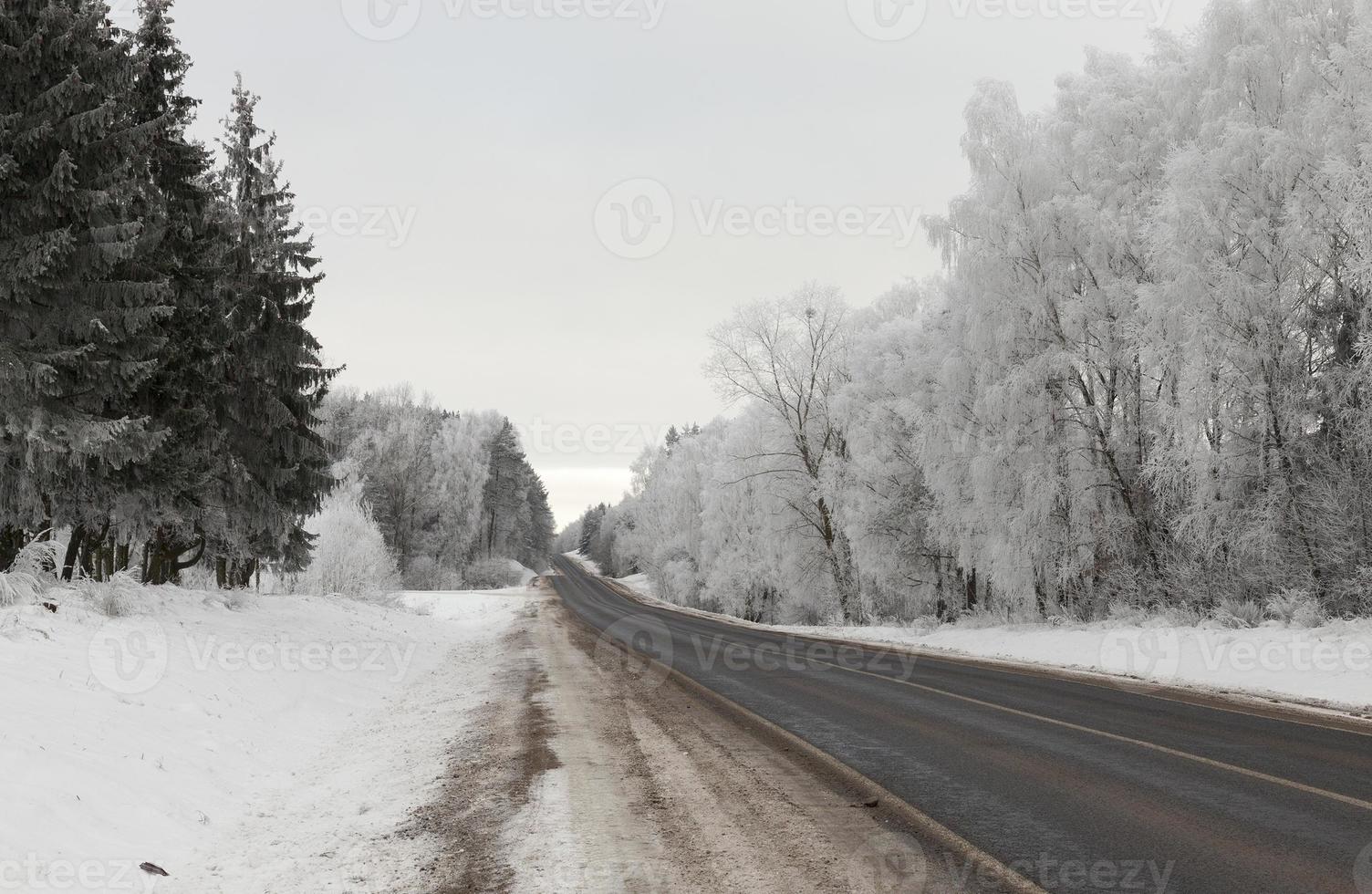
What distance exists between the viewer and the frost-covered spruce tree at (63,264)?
969 cm

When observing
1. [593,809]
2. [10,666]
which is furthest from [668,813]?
[10,666]

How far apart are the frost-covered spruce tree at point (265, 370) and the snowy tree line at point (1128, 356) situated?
1605 cm

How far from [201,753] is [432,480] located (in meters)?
59.6

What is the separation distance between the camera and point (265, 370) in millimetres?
14992

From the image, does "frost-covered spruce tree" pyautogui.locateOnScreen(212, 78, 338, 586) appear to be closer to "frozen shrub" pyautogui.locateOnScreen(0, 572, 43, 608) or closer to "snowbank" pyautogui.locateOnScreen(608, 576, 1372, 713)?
"frozen shrub" pyautogui.locateOnScreen(0, 572, 43, 608)

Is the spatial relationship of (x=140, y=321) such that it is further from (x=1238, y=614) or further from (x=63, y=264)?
(x=1238, y=614)

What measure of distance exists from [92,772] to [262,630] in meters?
7.10
